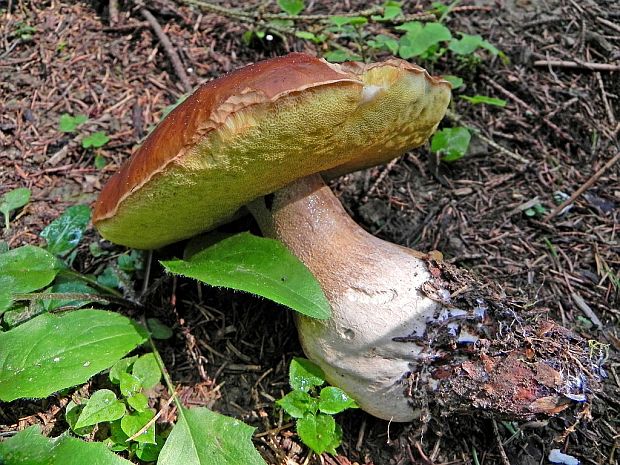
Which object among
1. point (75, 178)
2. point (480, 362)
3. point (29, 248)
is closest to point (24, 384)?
point (29, 248)

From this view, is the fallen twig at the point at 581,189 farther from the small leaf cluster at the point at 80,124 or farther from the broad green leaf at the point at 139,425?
the small leaf cluster at the point at 80,124

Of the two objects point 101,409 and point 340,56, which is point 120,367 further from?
point 340,56

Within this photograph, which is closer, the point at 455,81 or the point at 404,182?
the point at 404,182

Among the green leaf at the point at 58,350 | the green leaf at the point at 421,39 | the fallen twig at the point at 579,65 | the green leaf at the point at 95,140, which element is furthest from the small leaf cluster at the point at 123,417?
the fallen twig at the point at 579,65

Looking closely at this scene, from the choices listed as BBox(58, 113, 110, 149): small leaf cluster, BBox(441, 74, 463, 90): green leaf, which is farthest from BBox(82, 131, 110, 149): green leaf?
BBox(441, 74, 463, 90): green leaf

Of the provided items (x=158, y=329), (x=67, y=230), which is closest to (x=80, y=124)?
(x=67, y=230)

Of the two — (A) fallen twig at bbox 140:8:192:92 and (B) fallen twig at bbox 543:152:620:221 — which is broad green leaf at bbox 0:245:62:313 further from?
(B) fallen twig at bbox 543:152:620:221

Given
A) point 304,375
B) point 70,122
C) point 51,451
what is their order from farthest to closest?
1. point 70,122
2. point 304,375
3. point 51,451
